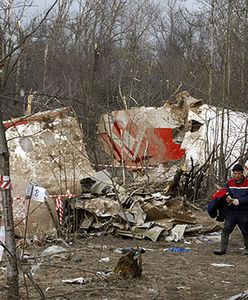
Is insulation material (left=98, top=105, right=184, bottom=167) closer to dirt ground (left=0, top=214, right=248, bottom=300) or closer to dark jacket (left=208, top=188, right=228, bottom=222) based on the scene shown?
dark jacket (left=208, top=188, right=228, bottom=222)

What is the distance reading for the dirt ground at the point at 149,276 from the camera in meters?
6.45

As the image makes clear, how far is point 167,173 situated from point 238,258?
638 centimetres

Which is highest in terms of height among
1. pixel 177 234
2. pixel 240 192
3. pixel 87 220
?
pixel 240 192

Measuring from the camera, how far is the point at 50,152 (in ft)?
37.6

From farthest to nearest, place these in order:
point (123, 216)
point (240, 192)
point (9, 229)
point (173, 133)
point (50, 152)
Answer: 1. point (173, 133)
2. point (50, 152)
3. point (123, 216)
4. point (240, 192)
5. point (9, 229)

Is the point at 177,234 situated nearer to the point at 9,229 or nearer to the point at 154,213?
the point at 154,213

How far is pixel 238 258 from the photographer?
8.91 m

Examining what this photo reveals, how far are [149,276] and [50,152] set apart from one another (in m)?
4.66

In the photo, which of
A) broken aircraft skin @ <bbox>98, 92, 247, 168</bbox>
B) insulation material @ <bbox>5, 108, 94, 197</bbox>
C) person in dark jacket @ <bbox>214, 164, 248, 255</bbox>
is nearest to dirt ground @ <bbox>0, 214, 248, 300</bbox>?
person in dark jacket @ <bbox>214, 164, 248, 255</bbox>

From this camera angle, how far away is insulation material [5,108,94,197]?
11.1 meters

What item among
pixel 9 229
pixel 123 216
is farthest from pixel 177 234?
pixel 9 229

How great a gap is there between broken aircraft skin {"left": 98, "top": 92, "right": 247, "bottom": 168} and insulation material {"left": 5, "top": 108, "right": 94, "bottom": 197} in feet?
8.99

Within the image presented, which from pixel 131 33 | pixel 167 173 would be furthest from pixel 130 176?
pixel 131 33

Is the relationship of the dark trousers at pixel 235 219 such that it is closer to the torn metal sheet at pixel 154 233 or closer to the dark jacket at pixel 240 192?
the dark jacket at pixel 240 192
